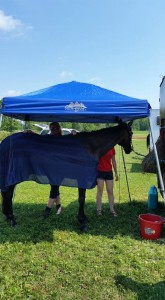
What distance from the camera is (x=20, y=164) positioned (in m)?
5.23

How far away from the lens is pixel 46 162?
5.27 meters

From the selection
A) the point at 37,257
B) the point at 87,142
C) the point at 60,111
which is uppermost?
the point at 60,111

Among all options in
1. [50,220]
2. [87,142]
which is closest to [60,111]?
[87,142]

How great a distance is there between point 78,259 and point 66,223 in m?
1.37

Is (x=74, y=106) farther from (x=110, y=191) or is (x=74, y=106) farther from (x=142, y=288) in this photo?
(x=142, y=288)

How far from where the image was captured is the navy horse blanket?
5.18 meters

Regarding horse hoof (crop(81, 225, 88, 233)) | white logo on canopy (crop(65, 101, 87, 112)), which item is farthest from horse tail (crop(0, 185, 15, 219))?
white logo on canopy (crop(65, 101, 87, 112))

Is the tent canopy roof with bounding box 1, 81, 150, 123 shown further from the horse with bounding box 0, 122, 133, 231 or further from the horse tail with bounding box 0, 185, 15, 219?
the horse tail with bounding box 0, 185, 15, 219

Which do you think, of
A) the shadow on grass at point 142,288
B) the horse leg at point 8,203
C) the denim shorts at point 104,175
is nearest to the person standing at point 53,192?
the horse leg at point 8,203

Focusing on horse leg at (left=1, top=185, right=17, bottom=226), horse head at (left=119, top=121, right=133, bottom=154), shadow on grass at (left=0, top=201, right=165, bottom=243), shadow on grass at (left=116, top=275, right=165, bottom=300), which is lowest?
shadow on grass at (left=116, top=275, right=165, bottom=300)

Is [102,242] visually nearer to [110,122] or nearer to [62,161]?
[62,161]

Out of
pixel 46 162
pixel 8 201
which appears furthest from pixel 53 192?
pixel 8 201

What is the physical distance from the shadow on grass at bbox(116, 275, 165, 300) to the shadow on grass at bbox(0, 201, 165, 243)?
1.34 metres

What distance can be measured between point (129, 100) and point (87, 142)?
1.12 m
